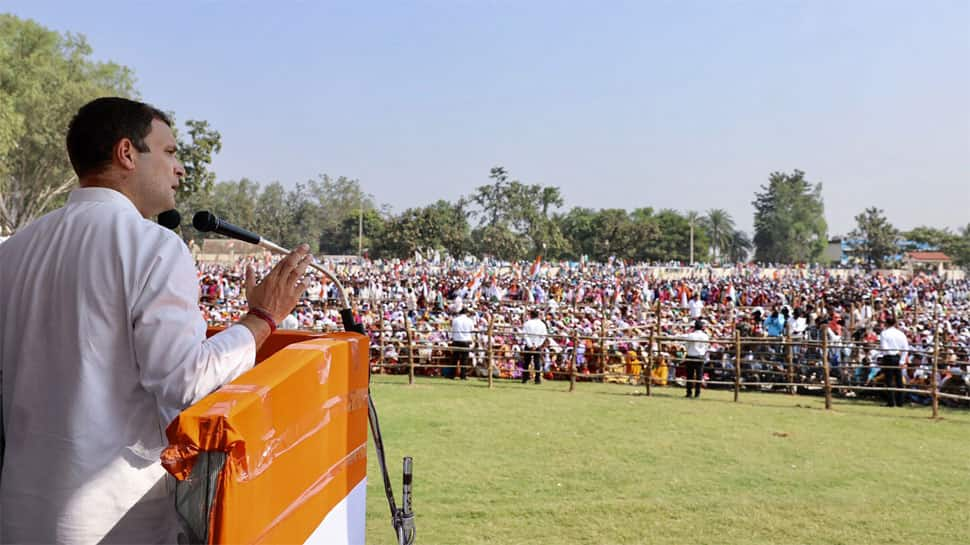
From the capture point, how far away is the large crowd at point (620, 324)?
39.9ft

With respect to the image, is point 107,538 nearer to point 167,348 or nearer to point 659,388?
point 167,348

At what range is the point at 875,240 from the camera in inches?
2822

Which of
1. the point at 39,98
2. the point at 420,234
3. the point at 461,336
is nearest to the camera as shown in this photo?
the point at 461,336

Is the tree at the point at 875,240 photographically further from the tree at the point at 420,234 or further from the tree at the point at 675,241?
the tree at the point at 420,234

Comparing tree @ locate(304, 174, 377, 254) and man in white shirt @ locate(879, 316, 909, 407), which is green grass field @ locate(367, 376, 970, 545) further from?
tree @ locate(304, 174, 377, 254)

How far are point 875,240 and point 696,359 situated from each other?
Result: 7002 cm

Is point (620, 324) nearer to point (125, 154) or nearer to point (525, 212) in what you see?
point (125, 154)

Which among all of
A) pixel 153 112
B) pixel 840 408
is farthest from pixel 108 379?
pixel 840 408

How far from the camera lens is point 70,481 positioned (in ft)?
3.91

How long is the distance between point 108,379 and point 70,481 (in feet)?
0.57

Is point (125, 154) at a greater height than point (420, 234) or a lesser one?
lesser

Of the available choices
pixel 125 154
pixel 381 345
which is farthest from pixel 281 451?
pixel 381 345

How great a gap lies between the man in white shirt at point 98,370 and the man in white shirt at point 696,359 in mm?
10714

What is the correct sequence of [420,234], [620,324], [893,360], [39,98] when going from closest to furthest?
[893,360]
[620,324]
[39,98]
[420,234]
